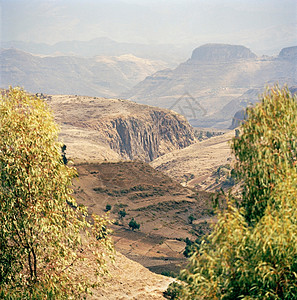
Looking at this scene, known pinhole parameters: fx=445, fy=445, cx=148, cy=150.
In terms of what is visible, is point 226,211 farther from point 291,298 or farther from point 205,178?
point 205,178

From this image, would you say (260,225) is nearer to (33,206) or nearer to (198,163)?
(33,206)

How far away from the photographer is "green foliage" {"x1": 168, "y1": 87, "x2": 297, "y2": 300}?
1064cm

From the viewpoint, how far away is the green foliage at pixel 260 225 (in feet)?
34.9

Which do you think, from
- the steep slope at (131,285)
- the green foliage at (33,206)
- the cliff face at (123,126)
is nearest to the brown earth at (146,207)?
the steep slope at (131,285)

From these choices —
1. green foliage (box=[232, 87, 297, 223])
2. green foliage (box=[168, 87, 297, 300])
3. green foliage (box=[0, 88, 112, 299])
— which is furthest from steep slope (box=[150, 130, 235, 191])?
green foliage (box=[168, 87, 297, 300])

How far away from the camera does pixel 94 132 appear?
14900 centimetres

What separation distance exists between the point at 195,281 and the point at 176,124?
185 metres

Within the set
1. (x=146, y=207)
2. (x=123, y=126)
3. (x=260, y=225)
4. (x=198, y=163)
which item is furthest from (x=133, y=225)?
(x=123, y=126)

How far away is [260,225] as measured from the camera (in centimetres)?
1088

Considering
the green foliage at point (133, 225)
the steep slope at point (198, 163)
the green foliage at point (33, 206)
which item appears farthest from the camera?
the steep slope at point (198, 163)

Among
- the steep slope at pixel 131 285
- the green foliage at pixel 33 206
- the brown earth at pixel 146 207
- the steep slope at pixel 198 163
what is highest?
the green foliage at pixel 33 206

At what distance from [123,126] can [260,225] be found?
157451 mm

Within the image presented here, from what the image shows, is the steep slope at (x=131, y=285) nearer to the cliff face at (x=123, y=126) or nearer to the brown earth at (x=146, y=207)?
the brown earth at (x=146, y=207)

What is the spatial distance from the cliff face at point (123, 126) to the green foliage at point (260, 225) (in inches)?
4902
